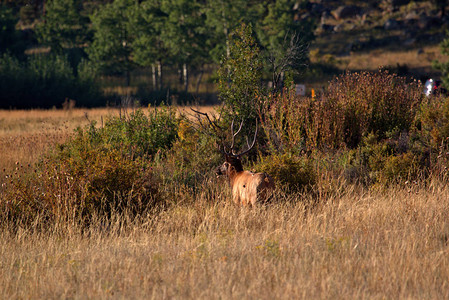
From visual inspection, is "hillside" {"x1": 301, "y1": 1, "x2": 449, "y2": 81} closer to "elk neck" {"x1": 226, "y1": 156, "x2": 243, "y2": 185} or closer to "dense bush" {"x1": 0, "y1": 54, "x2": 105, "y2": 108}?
"dense bush" {"x1": 0, "y1": 54, "x2": 105, "y2": 108}

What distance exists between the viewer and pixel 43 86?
40500 millimetres

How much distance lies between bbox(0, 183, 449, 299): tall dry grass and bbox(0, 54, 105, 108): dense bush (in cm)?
3419

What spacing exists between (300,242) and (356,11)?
302ft

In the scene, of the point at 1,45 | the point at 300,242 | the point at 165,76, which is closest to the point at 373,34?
the point at 165,76

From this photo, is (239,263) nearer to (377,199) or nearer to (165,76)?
(377,199)

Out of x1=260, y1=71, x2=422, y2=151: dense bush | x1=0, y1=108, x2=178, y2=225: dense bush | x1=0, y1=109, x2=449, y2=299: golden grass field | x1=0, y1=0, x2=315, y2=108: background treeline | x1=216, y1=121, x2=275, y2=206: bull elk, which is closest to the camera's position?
x1=0, y1=109, x2=449, y2=299: golden grass field

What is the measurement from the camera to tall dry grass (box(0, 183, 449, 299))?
15.2 feet

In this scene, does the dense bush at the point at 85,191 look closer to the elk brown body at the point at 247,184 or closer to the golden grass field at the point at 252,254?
the golden grass field at the point at 252,254

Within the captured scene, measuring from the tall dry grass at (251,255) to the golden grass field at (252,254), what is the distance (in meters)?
0.02

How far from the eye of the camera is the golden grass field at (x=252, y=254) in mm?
4625

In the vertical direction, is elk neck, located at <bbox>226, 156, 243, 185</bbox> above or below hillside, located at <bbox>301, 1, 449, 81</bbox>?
below

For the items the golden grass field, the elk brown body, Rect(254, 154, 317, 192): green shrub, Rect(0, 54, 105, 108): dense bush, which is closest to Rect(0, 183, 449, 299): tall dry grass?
the golden grass field

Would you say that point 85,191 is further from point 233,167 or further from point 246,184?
point 246,184

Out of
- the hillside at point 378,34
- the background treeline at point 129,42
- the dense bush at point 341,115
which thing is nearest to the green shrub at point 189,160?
the dense bush at point 341,115
